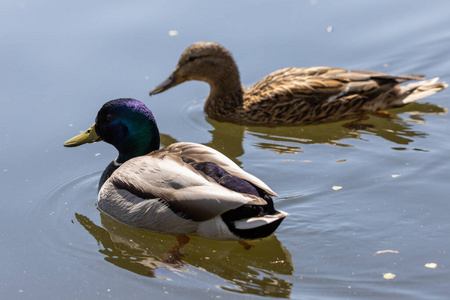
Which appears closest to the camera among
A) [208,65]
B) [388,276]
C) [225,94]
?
[388,276]

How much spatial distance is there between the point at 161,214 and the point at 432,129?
360 centimetres

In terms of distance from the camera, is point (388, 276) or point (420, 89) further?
point (420, 89)

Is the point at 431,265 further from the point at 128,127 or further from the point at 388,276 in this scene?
the point at 128,127

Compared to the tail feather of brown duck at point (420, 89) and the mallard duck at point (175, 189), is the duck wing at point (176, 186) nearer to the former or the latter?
the mallard duck at point (175, 189)

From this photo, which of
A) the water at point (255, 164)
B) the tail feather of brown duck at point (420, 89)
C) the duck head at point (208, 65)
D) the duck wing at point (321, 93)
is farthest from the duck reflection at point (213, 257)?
the tail feather of brown duck at point (420, 89)

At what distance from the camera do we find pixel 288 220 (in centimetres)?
670

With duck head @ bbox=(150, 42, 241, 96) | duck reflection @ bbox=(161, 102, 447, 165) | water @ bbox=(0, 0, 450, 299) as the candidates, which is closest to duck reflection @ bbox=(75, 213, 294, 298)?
water @ bbox=(0, 0, 450, 299)

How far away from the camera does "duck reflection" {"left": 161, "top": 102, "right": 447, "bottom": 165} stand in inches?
328

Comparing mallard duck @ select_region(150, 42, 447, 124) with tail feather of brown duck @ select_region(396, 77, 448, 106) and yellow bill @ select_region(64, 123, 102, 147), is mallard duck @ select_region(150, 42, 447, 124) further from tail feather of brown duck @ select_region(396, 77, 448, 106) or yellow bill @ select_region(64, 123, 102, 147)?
yellow bill @ select_region(64, 123, 102, 147)

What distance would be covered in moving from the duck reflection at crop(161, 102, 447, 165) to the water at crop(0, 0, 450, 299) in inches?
1.0

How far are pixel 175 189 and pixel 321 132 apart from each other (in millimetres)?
2968

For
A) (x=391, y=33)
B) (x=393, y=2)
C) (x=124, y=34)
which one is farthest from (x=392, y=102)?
(x=124, y=34)

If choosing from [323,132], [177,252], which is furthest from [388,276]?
[323,132]

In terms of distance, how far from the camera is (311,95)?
9023mm
